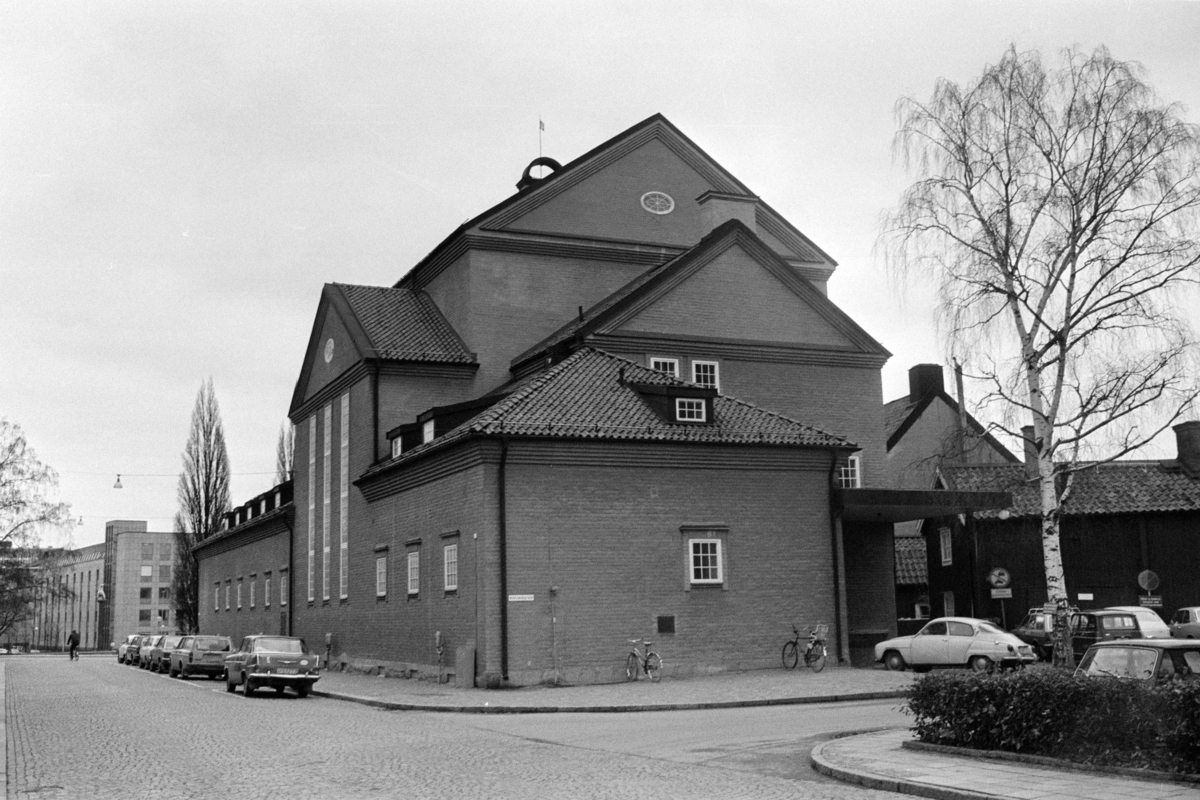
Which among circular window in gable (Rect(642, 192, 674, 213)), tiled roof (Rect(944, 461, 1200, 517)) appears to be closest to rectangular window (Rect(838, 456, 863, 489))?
tiled roof (Rect(944, 461, 1200, 517))

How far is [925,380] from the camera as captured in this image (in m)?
Answer: 60.5

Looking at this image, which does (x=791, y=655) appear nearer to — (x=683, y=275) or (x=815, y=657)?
(x=815, y=657)

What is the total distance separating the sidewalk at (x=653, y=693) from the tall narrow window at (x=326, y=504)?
41.9 ft

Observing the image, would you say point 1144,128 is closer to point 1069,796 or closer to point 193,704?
point 1069,796

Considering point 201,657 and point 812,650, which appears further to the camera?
point 201,657

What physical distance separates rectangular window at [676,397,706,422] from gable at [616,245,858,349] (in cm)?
457

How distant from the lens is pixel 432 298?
4391 cm

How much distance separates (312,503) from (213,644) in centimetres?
680

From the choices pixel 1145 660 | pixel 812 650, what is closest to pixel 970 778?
pixel 1145 660

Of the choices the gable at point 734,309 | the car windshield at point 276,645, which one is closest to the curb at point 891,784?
the car windshield at point 276,645

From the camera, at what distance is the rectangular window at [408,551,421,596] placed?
111ft

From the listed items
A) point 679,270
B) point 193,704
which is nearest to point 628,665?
point 193,704

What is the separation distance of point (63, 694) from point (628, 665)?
1512cm

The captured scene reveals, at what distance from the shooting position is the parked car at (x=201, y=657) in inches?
1604
